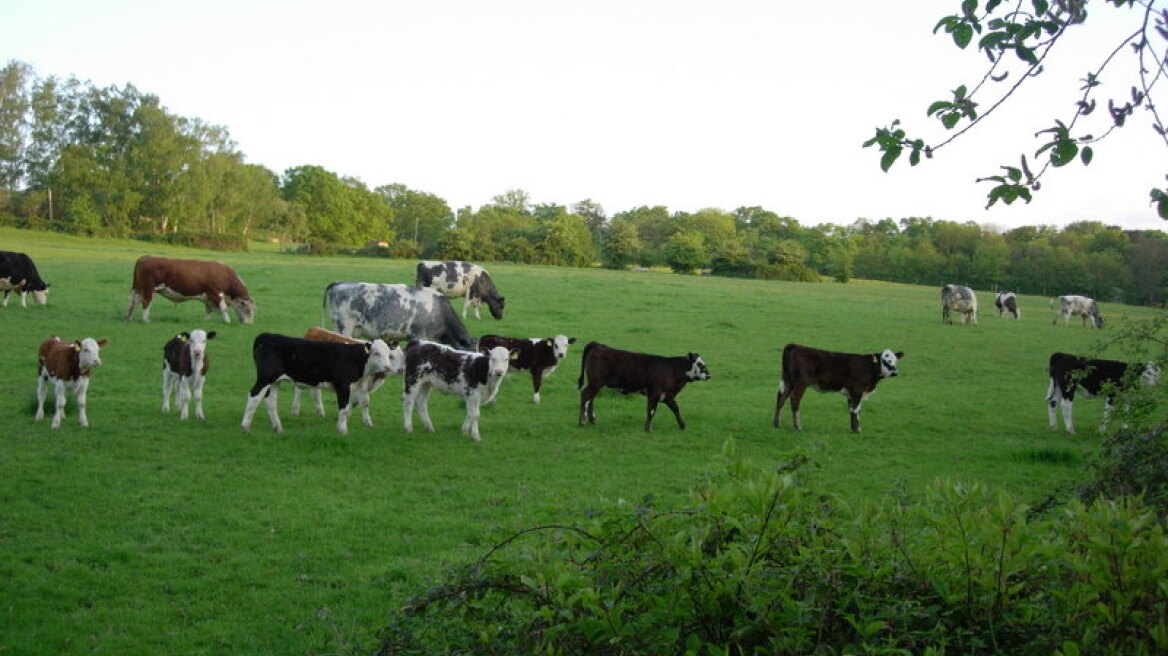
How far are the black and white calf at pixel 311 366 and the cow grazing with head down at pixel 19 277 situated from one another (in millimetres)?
15267

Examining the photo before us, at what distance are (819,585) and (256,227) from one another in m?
96.4

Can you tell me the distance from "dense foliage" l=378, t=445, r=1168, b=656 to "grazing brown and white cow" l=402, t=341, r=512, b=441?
10.1 meters

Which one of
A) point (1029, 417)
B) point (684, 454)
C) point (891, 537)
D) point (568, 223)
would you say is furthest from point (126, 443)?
point (568, 223)

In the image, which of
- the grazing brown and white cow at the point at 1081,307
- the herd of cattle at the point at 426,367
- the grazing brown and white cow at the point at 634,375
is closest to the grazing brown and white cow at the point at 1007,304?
the grazing brown and white cow at the point at 1081,307

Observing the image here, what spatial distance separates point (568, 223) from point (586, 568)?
84.4 m

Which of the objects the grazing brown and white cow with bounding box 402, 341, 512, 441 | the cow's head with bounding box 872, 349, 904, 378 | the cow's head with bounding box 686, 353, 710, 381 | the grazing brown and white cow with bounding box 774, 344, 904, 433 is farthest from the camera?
the cow's head with bounding box 872, 349, 904, 378

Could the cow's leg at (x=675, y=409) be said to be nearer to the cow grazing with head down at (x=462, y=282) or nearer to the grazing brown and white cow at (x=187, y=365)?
the grazing brown and white cow at (x=187, y=365)

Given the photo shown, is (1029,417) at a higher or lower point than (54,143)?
lower

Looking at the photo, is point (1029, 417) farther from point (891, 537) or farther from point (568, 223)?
point (568, 223)

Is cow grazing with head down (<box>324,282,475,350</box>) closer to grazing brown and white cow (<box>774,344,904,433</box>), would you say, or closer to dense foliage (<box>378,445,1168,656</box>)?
grazing brown and white cow (<box>774,344,904,433</box>)

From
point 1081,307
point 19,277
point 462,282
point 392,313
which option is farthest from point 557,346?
point 1081,307

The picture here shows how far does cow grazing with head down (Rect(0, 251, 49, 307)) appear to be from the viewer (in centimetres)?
2408

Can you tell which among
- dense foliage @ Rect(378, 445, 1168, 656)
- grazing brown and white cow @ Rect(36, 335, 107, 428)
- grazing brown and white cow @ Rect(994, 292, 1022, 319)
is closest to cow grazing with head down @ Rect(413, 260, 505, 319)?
grazing brown and white cow @ Rect(36, 335, 107, 428)

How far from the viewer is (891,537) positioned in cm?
301
